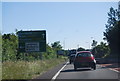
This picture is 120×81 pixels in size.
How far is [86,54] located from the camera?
2823cm

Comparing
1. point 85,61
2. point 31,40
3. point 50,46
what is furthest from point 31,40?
point 50,46

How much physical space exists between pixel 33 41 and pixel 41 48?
1.20 meters

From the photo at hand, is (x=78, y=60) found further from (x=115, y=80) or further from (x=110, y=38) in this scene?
(x=110, y=38)

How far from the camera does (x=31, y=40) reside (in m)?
36.1

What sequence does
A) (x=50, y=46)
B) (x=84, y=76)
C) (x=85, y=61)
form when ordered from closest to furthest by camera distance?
(x=84, y=76)
(x=85, y=61)
(x=50, y=46)

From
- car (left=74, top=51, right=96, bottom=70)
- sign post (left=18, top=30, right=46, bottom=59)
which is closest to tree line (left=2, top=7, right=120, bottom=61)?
sign post (left=18, top=30, right=46, bottom=59)

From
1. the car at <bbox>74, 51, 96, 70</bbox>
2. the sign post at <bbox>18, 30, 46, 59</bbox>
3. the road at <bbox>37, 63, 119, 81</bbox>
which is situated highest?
the sign post at <bbox>18, 30, 46, 59</bbox>

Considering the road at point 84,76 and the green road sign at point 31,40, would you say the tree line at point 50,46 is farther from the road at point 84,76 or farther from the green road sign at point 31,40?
the road at point 84,76

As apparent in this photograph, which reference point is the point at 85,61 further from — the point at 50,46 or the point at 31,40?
the point at 50,46

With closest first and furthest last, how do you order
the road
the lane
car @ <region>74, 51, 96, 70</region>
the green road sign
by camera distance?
the road
the lane
car @ <region>74, 51, 96, 70</region>
the green road sign

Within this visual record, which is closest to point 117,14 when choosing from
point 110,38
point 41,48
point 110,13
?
point 110,13

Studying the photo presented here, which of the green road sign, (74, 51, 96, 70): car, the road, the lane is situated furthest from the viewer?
the green road sign

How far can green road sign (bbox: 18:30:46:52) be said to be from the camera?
35938 millimetres

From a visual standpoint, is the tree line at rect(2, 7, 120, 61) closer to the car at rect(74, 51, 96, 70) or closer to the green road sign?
the green road sign
